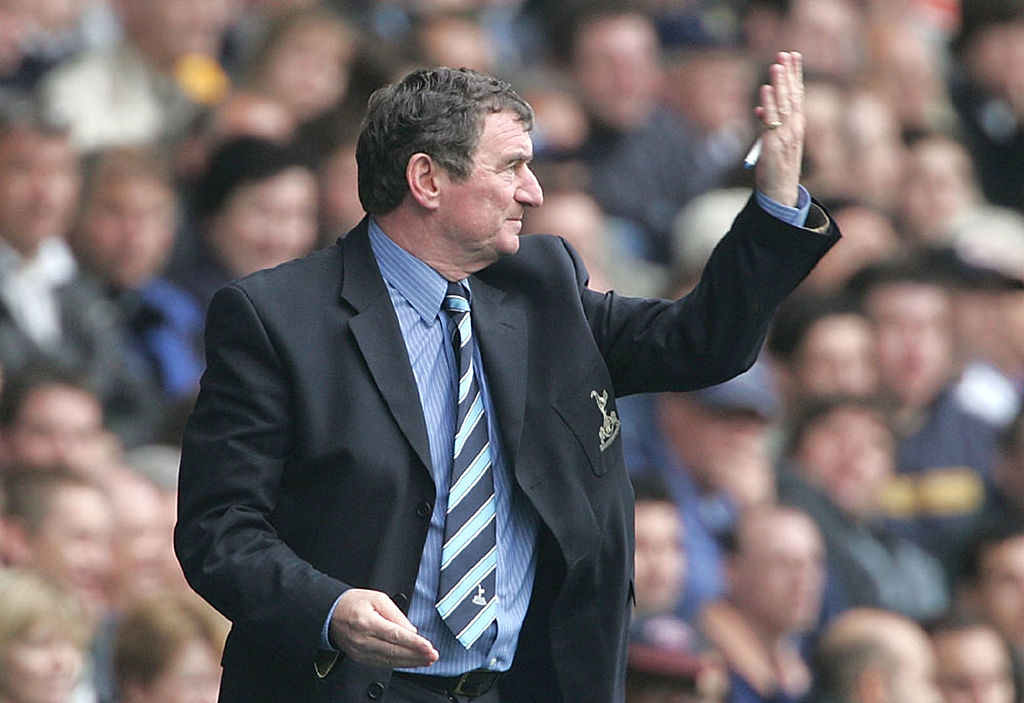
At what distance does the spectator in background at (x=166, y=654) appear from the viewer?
4.98m

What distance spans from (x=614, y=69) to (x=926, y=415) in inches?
89.6

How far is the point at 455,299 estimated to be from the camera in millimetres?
3389

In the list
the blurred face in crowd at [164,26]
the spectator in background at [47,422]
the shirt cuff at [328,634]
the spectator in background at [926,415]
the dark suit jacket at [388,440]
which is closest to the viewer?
the shirt cuff at [328,634]

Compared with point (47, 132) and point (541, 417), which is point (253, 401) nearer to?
point (541, 417)

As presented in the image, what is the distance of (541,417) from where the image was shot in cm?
338

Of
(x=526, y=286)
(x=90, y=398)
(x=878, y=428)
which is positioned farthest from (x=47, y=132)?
(x=526, y=286)

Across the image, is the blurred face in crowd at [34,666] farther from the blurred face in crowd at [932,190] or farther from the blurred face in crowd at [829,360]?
the blurred face in crowd at [932,190]

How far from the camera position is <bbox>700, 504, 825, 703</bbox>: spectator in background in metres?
6.21

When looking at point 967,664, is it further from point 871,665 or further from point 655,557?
point 655,557

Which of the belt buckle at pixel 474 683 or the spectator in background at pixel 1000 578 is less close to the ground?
the belt buckle at pixel 474 683

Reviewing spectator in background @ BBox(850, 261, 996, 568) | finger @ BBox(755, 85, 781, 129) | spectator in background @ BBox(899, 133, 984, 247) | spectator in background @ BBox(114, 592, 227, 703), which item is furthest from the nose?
spectator in background @ BBox(899, 133, 984, 247)

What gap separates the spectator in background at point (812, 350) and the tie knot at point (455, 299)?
14.2 ft

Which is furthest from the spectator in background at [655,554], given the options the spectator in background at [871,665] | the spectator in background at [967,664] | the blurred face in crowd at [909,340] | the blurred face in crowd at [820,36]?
the blurred face in crowd at [820,36]

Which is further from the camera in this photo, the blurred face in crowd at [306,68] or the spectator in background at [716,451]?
the blurred face in crowd at [306,68]
